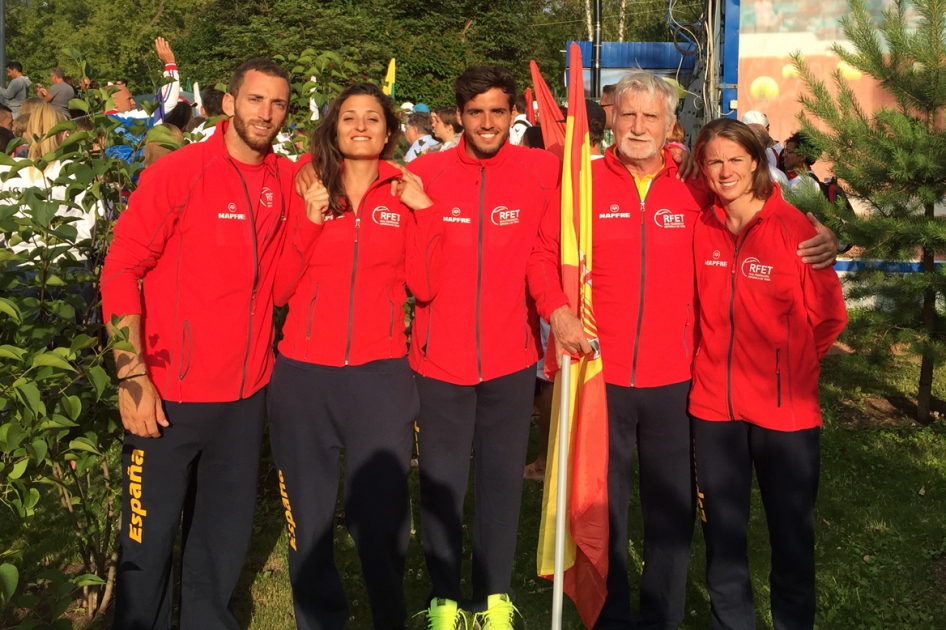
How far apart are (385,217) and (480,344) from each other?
2.21 ft

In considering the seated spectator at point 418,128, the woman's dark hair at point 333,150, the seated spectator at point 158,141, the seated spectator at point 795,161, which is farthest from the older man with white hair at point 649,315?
the seated spectator at point 418,128

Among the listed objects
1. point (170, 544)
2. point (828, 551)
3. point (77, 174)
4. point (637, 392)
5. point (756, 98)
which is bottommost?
point (828, 551)

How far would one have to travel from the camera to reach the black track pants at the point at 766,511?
373 centimetres

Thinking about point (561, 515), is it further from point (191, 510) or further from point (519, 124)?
point (519, 124)

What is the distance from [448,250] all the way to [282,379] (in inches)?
34.8

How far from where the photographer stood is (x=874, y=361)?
683cm

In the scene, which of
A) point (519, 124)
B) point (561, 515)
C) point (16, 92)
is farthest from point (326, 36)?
point (561, 515)

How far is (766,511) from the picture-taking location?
3834mm

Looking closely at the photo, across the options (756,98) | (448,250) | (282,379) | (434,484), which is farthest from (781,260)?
(756,98)

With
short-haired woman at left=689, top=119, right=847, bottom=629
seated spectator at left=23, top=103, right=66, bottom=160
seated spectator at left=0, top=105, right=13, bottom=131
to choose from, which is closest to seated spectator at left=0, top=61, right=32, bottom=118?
seated spectator at left=0, top=105, right=13, bottom=131

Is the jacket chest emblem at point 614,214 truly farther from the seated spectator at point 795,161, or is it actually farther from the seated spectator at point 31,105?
the seated spectator at point 795,161

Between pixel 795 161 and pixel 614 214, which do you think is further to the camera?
pixel 795 161

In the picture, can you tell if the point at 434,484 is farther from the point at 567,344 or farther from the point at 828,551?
the point at 828,551

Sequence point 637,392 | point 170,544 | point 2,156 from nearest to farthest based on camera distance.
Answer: point 2,156, point 170,544, point 637,392
